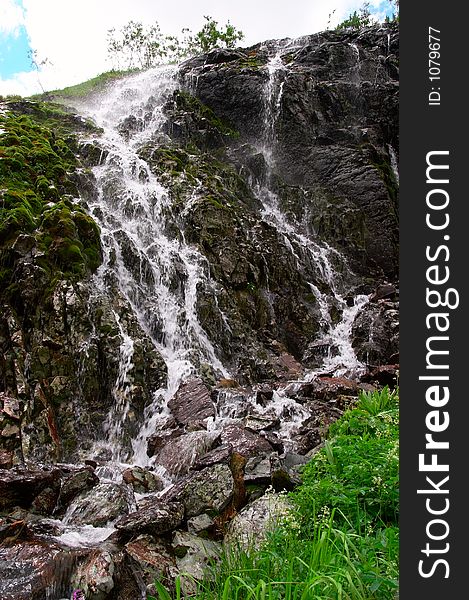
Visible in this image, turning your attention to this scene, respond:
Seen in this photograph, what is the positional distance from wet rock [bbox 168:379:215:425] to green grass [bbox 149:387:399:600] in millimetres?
4671

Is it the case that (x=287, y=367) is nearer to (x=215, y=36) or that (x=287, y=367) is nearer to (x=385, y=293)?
(x=385, y=293)

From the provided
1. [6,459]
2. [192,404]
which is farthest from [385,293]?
[6,459]

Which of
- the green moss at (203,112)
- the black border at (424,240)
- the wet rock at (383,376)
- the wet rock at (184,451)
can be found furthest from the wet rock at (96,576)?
the green moss at (203,112)

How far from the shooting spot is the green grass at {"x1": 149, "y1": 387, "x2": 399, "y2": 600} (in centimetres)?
262

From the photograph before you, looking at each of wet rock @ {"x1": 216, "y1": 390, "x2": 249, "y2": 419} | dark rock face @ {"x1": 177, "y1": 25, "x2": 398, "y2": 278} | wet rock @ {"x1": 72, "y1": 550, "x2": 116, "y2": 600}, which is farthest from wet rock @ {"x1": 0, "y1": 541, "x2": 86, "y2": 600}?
dark rock face @ {"x1": 177, "y1": 25, "x2": 398, "y2": 278}

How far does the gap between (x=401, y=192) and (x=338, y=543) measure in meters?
2.47

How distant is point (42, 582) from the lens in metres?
4.52

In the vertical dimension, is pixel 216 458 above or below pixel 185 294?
below

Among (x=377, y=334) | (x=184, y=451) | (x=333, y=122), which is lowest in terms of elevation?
(x=184, y=451)

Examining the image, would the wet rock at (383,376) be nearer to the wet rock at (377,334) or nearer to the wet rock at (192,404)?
the wet rock at (377,334)

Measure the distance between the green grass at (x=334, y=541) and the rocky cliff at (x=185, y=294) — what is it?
121cm

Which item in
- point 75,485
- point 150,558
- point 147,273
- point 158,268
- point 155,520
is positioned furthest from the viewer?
point 158,268

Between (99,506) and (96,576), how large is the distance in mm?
1594

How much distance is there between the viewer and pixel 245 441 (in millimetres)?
7121
